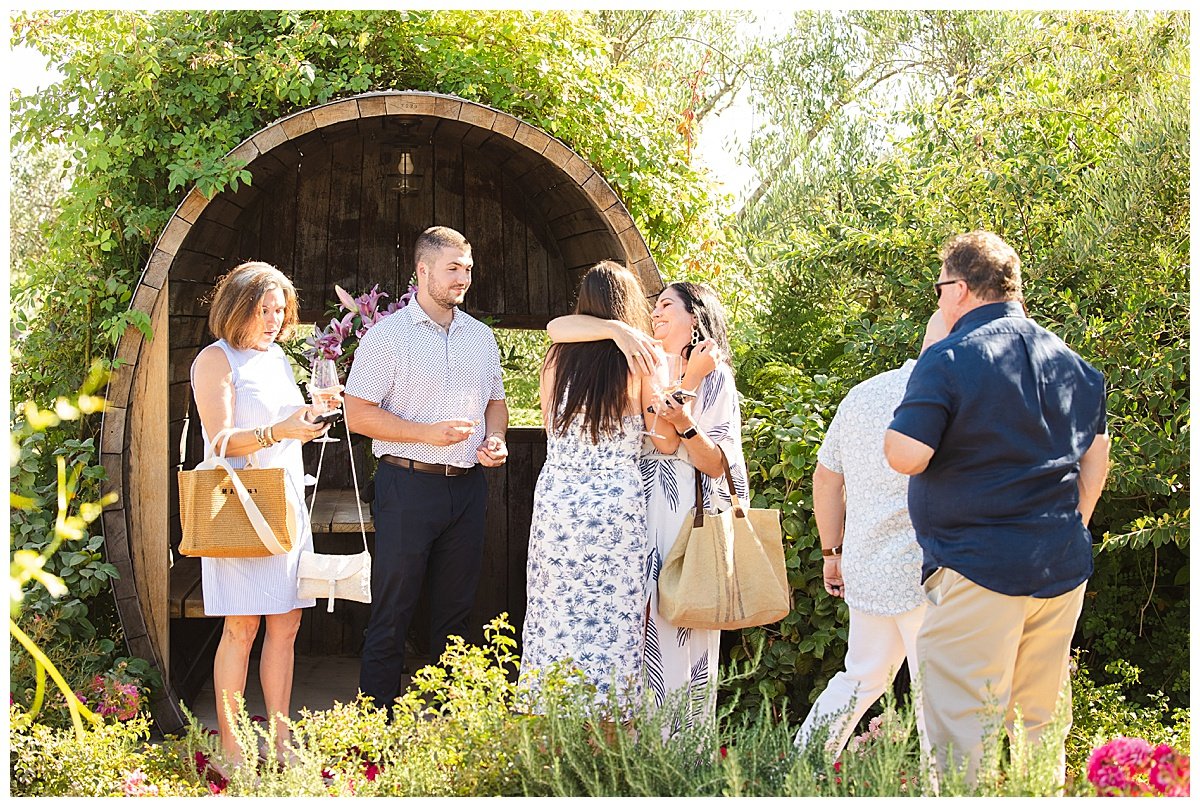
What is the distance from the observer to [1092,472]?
9.39ft

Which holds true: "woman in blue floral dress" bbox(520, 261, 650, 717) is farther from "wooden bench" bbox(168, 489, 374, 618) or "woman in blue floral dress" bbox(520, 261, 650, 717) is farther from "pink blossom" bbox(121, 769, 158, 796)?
"wooden bench" bbox(168, 489, 374, 618)

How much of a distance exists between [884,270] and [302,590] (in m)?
3.08

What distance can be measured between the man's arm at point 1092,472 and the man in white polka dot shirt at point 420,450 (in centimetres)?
190

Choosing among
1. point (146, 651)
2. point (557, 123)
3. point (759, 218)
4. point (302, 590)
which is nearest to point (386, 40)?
point (557, 123)

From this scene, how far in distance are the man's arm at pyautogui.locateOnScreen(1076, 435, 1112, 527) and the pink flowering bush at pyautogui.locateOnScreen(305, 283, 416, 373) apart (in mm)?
2878

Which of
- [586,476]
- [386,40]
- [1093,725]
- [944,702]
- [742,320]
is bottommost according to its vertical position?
[1093,725]

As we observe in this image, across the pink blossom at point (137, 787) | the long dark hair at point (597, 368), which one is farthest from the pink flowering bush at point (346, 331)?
the pink blossom at point (137, 787)

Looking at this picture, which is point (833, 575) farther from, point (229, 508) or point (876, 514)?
point (229, 508)

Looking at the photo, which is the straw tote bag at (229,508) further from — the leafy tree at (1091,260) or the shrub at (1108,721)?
the shrub at (1108,721)

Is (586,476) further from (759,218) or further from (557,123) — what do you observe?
(759,218)

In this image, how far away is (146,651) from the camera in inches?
162

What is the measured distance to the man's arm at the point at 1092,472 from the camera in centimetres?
286

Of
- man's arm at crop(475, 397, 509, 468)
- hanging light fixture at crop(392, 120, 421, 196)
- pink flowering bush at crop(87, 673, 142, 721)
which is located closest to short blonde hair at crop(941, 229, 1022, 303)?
man's arm at crop(475, 397, 509, 468)

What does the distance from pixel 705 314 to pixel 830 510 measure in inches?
29.0
